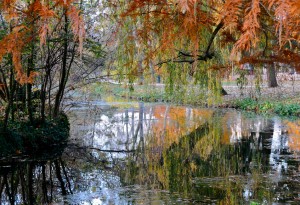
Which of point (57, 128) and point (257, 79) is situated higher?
point (257, 79)

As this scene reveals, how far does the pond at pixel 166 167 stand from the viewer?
5848 mm

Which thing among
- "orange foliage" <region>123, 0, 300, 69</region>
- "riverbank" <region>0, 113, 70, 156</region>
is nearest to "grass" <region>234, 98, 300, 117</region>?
"riverbank" <region>0, 113, 70, 156</region>

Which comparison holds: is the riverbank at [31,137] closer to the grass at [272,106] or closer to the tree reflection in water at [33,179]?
the tree reflection in water at [33,179]

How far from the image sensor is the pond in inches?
230

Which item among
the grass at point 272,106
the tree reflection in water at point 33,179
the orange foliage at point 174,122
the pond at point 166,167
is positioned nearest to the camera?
the pond at point 166,167

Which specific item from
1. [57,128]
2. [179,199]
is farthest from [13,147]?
[179,199]

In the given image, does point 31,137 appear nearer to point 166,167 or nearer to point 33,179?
point 33,179

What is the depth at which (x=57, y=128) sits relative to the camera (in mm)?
9906

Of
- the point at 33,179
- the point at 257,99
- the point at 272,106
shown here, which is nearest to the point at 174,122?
the point at 257,99

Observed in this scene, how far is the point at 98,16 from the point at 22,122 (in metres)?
2.67

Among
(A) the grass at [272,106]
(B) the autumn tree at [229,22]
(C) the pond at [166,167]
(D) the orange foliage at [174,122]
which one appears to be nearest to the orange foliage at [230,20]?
(B) the autumn tree at [229,22]

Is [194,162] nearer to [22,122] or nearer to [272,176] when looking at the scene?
[272,176]

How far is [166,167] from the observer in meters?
7.76

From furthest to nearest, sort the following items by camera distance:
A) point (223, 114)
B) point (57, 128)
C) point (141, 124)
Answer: point (223, 114) → point (141, 124) → point (57, 128)
